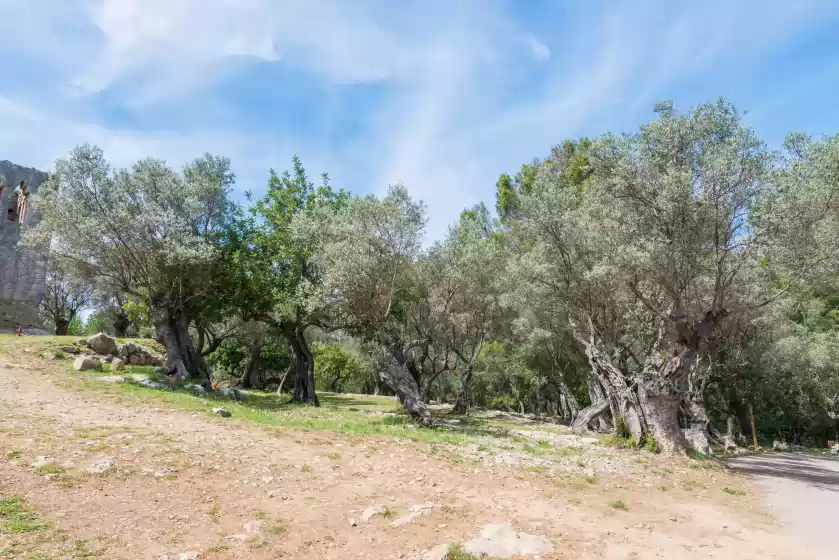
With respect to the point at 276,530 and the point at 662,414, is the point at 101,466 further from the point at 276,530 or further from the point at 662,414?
the point at 662,414

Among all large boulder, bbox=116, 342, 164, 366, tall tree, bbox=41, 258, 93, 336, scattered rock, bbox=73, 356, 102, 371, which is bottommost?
scattered rock, bbox=73, 356, 102, 371

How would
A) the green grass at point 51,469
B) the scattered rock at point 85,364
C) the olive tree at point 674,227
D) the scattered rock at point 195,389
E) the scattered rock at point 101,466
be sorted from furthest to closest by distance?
1. the scattered rock at point 195,389
2. the scattered rock at point 85,364
3. the olive tree at point 674,227
4. the scattered rock at point 101,466
5. the green grass at point 51,469

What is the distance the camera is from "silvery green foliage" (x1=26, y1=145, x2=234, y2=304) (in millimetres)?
27016

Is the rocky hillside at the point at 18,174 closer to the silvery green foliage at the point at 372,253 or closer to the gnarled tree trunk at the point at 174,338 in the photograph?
the gnarled tree trunk at the point at 174,338

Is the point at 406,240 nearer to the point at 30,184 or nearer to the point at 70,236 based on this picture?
the point at 70,236

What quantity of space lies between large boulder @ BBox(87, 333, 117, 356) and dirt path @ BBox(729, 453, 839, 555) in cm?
3520

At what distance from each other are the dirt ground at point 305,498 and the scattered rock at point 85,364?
10.1 metres

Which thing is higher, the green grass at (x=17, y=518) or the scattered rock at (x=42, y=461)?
Result: the scattered rock at (x=42, y=461)

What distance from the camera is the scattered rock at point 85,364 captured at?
84.1 ft

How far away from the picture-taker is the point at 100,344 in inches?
1232

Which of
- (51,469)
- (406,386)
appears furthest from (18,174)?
(51,469)

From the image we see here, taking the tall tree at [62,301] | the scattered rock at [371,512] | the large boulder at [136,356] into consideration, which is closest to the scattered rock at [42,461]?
the scattered rock at [371,512]

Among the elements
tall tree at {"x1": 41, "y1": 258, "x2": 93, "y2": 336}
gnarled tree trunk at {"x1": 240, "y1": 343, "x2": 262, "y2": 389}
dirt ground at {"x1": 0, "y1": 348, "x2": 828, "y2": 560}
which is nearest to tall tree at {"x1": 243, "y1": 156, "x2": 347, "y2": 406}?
dirt ground at {"x1": 0, "y1": 348, "x2": 828, "y2": 560}

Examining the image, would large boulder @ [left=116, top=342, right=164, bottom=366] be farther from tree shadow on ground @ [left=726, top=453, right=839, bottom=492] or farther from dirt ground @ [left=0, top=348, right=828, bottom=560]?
tree shadow on ground @ [left=726, top=453, right=839, bottom=492]
